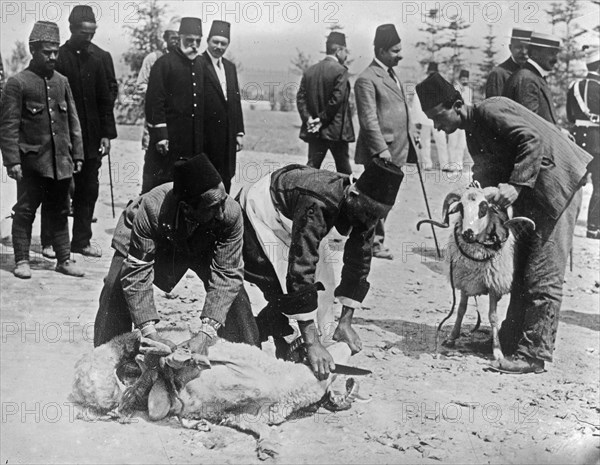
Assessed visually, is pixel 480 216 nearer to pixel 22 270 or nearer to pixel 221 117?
pixel 221 117

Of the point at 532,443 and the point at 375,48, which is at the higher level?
the point at 375,48

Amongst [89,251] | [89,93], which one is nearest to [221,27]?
[89,93]

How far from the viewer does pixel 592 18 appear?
227 inches

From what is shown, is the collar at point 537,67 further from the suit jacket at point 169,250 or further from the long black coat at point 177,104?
the suit jacket at point 169,250

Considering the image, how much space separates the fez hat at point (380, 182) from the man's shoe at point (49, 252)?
265cm

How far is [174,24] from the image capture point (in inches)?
201

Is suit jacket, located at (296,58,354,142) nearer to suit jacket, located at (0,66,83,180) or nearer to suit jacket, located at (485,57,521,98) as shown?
suit jacket, located at (485,57,521,98)

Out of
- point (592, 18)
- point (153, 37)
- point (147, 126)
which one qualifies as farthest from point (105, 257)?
point (592, 18)

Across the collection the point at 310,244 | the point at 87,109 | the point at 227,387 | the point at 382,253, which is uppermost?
the point at 87,109

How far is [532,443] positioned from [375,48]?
9.28ft

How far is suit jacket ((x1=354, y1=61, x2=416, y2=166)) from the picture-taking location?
622cm

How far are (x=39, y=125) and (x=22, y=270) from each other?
3.22ft

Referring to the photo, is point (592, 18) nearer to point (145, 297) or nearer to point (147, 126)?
point (147, 126)

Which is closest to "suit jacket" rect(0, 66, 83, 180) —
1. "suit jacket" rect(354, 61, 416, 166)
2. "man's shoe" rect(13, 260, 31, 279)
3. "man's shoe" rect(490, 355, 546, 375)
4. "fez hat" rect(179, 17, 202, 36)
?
"man's shoe" rect(13, 260, 31, 279)
